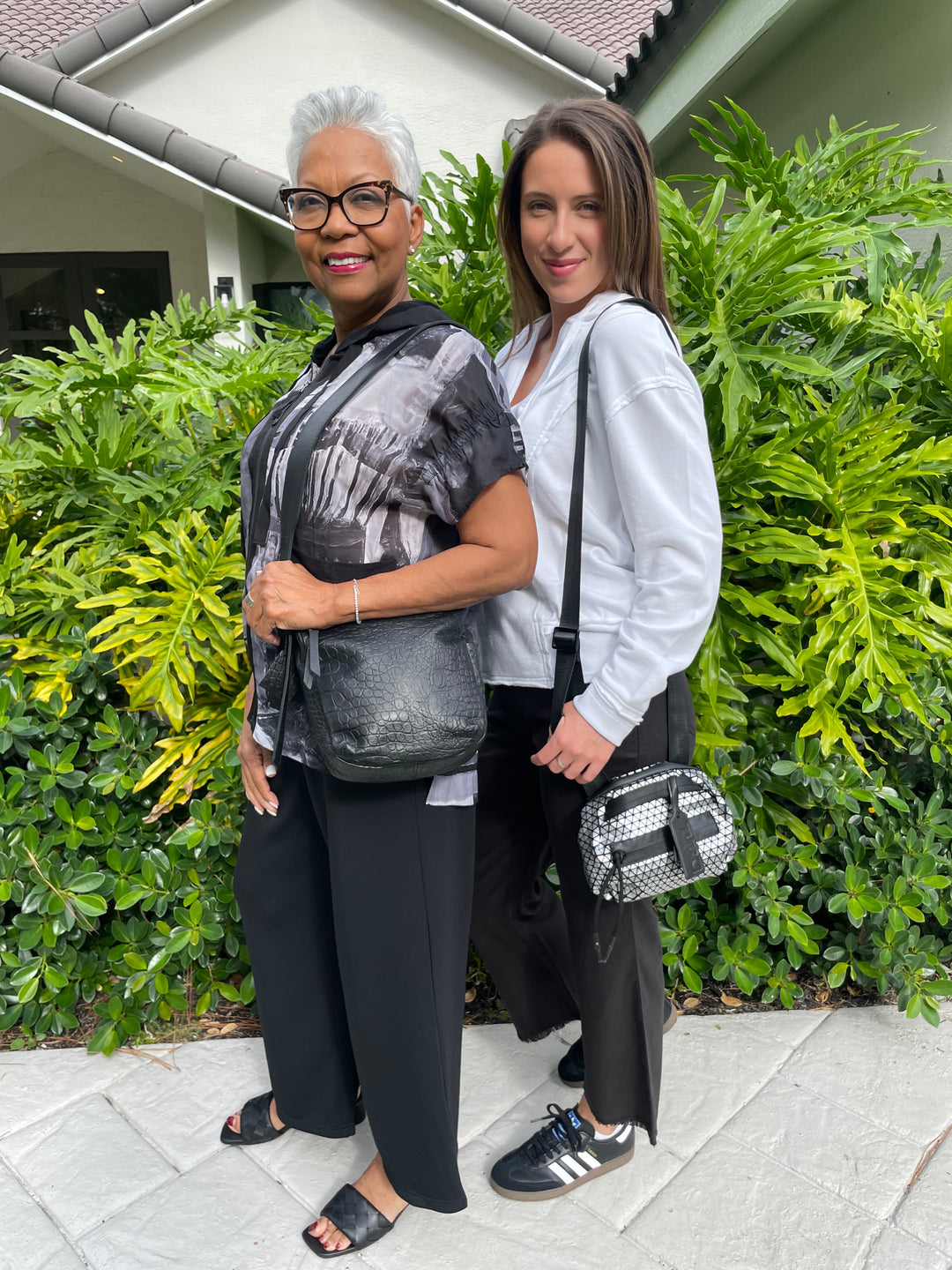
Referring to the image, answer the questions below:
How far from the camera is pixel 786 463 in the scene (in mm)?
2076

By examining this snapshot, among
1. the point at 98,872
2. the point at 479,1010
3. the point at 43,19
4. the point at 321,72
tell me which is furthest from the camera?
the point at 43,19

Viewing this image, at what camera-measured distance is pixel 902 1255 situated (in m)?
1.70

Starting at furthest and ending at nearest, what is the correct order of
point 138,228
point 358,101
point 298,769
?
point 138,228, point 298,769, point 358,101

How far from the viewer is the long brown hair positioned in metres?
1.42

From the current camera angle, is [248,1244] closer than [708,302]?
Yes

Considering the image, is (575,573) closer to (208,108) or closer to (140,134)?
(140,134)

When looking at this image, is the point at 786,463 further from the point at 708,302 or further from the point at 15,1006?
the point at 15,1006

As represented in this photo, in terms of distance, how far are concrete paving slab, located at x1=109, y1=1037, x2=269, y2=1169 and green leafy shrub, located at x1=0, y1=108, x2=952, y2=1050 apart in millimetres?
116

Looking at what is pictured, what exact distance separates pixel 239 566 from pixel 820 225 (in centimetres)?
158

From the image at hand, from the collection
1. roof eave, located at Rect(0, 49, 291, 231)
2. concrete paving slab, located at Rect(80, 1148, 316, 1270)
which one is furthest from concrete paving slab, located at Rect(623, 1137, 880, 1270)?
roof eave, located at Rect(0, 49, 291, 231)

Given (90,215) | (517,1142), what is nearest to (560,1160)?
(517,1142)

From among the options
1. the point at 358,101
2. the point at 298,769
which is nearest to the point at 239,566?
the point at 298,769

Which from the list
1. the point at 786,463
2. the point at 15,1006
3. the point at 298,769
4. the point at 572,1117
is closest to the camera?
the point at 298,769

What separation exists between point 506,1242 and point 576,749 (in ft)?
3.28
